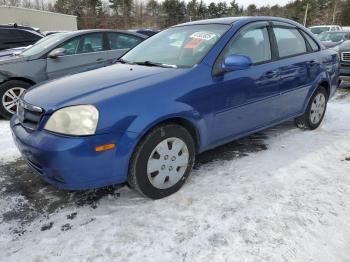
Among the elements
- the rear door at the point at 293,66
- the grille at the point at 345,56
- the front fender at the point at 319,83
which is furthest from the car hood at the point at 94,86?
the grille at the point at 345,56

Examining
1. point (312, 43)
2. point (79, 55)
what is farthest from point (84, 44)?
point (312, 43)

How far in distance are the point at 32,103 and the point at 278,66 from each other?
2.67 metres

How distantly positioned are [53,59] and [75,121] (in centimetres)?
380

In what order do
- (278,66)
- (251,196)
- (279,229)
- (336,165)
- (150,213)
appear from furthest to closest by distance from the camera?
(278,66), (336,165), (251,196), (150,213), (279,229)

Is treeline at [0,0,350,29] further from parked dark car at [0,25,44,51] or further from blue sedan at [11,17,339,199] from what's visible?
blue sedan at [11,17,339,199]

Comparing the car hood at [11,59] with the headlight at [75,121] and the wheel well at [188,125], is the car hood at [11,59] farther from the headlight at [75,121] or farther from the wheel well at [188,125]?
the wheel well at [188,125]

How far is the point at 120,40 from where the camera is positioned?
6.88m

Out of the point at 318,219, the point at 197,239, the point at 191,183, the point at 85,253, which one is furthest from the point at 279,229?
the point at 85,253

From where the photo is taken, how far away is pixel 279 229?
259 centimetres

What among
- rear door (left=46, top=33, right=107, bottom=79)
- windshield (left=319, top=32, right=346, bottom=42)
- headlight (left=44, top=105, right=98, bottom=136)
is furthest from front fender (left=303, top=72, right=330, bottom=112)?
windshield (left=319, top=32, right=346, bottom=42)

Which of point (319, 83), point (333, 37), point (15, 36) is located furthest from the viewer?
point (333, 37)

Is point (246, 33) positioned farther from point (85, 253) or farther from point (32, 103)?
point (85, 253)

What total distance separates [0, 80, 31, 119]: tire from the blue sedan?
2.59 meters

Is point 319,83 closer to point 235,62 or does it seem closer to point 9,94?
point 235,62
